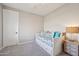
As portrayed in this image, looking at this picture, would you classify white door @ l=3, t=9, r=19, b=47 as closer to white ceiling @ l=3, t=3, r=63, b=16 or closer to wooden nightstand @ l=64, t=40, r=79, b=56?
white ceiling @ l=3, t=3, r=63, b=16

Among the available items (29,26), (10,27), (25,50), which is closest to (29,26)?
(29,26)

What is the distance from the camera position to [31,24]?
2227 mm

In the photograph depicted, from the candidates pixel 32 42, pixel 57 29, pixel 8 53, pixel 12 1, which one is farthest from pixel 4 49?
pixel 57 29

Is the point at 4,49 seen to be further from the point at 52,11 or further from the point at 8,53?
the point at 52,11

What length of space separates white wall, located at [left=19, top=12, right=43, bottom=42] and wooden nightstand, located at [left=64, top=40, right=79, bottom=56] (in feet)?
2.14

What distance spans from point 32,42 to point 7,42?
546mm

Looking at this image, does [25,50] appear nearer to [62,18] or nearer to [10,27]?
[10,27]

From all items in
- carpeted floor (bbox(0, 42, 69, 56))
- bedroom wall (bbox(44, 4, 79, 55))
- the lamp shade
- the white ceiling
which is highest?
the white ceiling

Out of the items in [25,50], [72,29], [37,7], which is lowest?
[25,50]

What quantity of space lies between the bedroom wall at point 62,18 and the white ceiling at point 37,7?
0.11m

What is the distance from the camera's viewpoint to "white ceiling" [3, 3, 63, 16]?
6.40 ft

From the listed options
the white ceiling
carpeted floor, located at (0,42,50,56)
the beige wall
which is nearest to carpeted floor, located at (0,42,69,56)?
carpeted floor, located at (0,42,50,56)

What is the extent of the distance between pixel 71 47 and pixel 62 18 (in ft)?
2.11

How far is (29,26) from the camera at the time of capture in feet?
7.29
